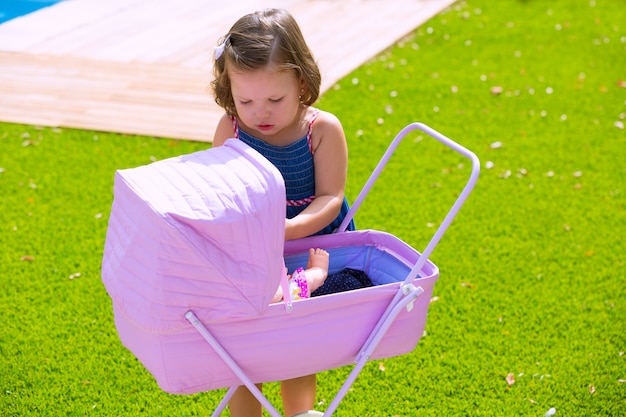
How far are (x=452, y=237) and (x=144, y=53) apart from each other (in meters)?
3.97

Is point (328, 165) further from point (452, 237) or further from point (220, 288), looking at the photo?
point (452, 237)

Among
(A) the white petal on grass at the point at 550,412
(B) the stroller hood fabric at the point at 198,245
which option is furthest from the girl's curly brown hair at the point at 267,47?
(A) the white petal on grass at the point at 550,412

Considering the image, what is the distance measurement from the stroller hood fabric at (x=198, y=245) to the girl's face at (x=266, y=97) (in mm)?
345

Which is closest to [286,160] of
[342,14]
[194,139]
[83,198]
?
[83,198]

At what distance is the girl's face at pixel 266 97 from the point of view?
2.47 meters

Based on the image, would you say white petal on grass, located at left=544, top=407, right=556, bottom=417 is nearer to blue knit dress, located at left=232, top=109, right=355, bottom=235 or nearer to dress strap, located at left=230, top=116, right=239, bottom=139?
blue knit dress, located at left=232, top=109, right=355, bottom=235

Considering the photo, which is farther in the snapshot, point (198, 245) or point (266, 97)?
point (266, 97)

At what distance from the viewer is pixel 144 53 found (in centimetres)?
759

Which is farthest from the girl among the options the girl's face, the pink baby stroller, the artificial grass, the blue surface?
the blue surface

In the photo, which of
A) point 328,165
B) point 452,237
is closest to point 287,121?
point 328,165

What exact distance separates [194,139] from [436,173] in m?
1.63

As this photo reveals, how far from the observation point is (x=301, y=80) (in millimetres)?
2596

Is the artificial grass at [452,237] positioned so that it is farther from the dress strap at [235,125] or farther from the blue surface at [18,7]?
the blue surface at [18,7]

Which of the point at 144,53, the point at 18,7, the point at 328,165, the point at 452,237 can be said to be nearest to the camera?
the point at 328,165
